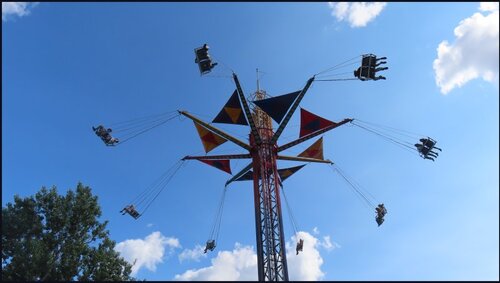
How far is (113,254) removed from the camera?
24.2 m

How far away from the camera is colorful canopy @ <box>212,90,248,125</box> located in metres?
23.4

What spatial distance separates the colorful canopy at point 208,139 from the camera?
24.8 metres

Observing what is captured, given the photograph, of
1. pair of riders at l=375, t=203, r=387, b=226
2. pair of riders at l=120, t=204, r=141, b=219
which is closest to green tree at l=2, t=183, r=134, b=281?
pair of riders at l=120, t=204, r=141, b=219

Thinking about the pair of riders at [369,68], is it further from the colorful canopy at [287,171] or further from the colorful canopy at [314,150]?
the colorful canopy at [287,171]

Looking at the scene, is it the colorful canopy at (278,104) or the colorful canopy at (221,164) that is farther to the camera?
the colorful canopy at (221,164)

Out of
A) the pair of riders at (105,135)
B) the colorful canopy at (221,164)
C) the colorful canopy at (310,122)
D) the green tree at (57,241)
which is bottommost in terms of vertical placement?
the green tree at (57,241)

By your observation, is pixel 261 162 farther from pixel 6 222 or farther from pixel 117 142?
pixel 6 222

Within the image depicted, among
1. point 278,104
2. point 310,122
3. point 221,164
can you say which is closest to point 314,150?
point 310,122

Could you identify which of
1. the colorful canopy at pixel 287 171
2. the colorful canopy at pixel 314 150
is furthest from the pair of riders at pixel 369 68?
the colorful canopy at pixel 287 171

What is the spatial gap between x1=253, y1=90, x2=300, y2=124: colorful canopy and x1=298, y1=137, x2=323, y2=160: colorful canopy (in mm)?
3603

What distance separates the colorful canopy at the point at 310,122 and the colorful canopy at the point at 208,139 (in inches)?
170

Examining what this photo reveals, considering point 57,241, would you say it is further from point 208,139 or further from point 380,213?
point 380,213

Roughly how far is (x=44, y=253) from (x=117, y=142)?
6470 millimetres

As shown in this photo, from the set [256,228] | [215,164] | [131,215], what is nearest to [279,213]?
[256,228]
